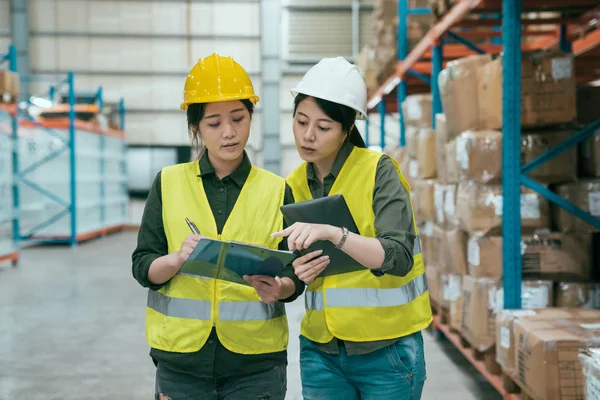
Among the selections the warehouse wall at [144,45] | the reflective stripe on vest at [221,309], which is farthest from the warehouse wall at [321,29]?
the reflective stripe on vest at [221,309]

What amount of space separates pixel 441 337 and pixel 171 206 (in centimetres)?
465

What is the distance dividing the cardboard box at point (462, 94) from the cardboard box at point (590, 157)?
2.27ft

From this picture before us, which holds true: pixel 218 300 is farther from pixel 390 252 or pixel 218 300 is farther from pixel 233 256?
pixel 390 252

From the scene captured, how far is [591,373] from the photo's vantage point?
229 cm

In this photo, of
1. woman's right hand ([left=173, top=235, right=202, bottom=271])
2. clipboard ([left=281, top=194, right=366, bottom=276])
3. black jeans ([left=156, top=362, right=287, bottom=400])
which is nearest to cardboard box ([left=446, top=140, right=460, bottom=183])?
clipboard ([left=281, top=194, right=366, bottom=276])

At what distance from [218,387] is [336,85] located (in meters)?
0.93

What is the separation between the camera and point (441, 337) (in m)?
6.01

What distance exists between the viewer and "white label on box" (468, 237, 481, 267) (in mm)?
4340

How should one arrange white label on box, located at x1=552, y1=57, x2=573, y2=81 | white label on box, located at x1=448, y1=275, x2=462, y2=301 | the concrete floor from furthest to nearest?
white label on box, located at x1=448, y1=275, x2=462, y2=301, the concrete floor, white label on box, located at x1=552, y1=57, x2=573, y2=81

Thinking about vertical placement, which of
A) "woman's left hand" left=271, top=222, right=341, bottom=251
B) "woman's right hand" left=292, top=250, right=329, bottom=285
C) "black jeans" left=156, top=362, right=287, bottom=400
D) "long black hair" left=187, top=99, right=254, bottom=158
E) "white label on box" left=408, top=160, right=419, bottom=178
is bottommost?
"black jeans" left=156, top=362, right=287, bottom=400

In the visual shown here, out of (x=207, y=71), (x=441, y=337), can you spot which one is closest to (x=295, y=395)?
(x=441, y=337)

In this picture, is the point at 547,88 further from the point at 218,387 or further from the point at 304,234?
the point at 218,387

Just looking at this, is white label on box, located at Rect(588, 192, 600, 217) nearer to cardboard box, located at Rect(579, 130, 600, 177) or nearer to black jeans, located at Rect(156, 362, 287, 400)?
cardboard box, located at Rect(579, 130, 600, 177)

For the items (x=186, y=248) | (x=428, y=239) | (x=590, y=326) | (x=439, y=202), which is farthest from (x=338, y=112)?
(x=428, y=239)
